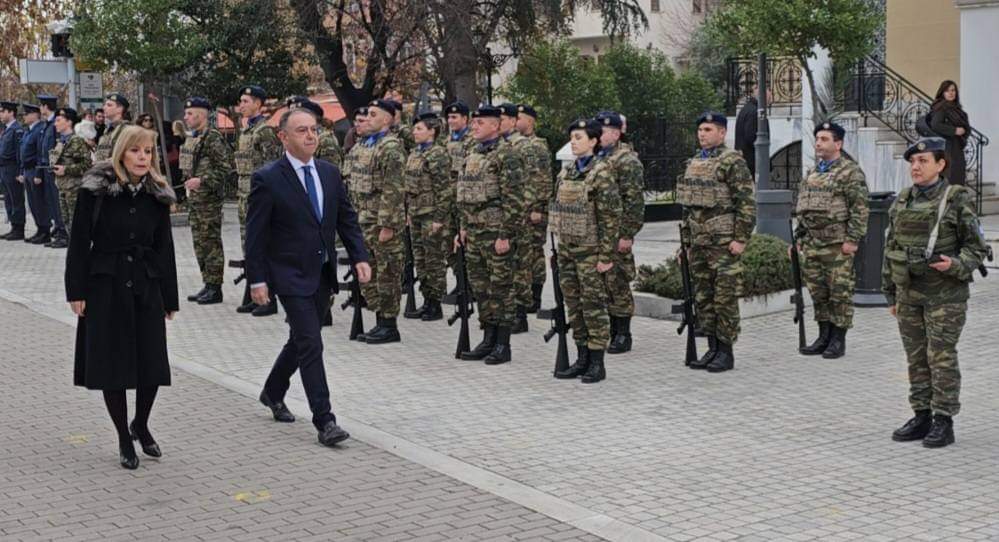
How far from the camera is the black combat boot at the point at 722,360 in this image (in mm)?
10883

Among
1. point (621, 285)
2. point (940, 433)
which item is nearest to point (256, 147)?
point (621, 285)

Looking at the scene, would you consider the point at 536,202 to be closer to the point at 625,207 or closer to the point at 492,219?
the point at 492,219

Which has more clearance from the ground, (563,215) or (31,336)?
(563,215)

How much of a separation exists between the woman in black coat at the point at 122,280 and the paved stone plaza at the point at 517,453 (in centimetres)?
51

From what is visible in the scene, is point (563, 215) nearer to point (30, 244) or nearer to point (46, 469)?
point (46, 469)

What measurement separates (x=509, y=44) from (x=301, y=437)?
15.7 meters

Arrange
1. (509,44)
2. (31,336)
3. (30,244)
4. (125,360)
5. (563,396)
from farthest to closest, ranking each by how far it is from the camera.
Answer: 1. (509,44)
2. (30,244)
3. (31,336)
4. (563,396)
5. (125,360)

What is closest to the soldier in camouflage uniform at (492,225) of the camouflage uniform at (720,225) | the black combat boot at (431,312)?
the camouflage uniform at (720,225)

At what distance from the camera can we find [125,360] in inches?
319

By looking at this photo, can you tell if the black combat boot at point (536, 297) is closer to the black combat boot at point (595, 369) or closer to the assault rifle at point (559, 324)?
the assault rifle at point (559, 324)

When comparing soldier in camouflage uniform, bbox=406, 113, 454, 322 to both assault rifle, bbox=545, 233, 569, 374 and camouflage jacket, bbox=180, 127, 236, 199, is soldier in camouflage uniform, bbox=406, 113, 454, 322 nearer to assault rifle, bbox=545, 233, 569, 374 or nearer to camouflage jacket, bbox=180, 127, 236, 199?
camouflage jacket, bbox=180, 127, 236, 199

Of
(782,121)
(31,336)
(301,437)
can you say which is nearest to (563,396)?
(301,437)

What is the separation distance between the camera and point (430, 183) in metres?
13.5

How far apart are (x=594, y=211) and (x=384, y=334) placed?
282 centimetres
